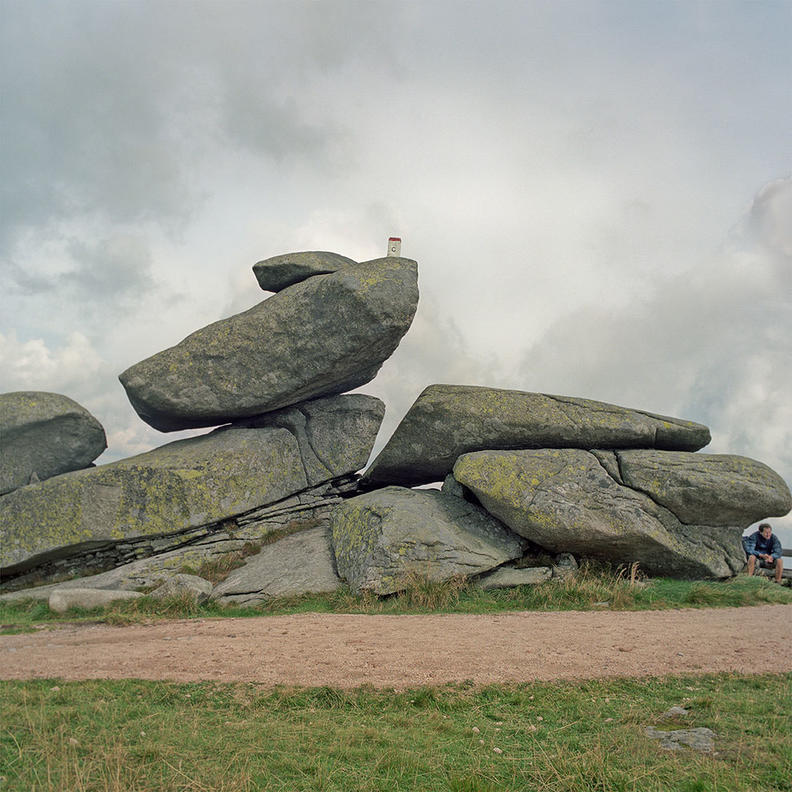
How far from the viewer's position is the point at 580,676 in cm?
830

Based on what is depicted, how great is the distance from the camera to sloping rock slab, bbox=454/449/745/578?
14.9m

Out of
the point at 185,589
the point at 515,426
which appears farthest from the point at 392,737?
the point at 515,426

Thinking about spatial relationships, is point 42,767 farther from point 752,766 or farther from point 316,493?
point 316,493

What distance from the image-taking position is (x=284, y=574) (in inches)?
590

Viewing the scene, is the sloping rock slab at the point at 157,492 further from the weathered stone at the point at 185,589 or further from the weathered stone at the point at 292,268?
the weathered stone at the point at 292,268

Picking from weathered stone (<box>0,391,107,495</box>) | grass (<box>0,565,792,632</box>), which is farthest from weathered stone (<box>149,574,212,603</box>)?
weathered stone (<box>0,391,107,495</box>)

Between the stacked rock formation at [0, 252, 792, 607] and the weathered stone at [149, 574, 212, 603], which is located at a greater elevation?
the stacked rock formation at [0, 252, 792, 607]

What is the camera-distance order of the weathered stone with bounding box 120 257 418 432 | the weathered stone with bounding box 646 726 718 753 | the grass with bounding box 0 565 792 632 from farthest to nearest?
the weathered stone with bounding box 120 257 418 432, the grass with bounding box 0 565 792 632, the weathered stone with bounding box 646 726 718 753

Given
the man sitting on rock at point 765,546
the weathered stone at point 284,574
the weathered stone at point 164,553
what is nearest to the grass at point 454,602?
the weathered stone at point 284,574

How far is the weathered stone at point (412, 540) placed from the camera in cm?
1387

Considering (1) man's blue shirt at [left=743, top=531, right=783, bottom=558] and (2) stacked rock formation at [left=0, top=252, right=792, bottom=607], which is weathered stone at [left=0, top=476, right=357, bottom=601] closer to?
(2) stacked rock formation at [left=0, top=252, right=792, bottom=607]

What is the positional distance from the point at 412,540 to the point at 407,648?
494 centimetres

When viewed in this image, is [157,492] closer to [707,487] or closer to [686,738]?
Answer: [707,487]

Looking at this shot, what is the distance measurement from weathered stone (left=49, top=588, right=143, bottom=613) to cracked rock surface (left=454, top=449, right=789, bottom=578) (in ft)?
26.3
